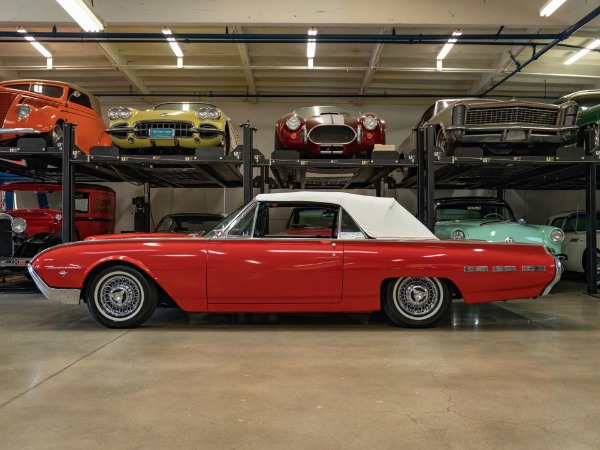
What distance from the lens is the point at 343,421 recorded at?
2287mm

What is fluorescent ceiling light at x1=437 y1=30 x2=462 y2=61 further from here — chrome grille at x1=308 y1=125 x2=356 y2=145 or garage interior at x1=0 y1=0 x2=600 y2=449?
chrome grille at x1=308 y1=125 x2=356 y2=145

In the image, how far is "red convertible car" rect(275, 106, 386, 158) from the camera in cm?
657

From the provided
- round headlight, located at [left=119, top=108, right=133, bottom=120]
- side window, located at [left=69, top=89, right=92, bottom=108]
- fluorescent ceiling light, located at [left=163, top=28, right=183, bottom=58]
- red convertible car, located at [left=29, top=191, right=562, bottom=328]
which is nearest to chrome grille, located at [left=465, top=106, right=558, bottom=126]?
red convertible car, located at [left=29, top=191, right=562, bottom=328]

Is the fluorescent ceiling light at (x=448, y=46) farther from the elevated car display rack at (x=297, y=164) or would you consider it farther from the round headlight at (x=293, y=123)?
the round headlight at (x=293, y=123)

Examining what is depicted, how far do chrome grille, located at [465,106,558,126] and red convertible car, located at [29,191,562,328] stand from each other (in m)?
2.56

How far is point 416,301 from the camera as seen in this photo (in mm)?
4441

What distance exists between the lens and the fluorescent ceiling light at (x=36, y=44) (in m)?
8.39

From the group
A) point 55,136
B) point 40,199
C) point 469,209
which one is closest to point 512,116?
point 469,209

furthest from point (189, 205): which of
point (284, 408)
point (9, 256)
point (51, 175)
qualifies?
point (284, 408)

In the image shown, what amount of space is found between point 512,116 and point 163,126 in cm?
493

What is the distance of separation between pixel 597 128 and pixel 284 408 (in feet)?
22.5

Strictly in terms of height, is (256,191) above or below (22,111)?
below

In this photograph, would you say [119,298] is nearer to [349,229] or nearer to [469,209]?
[349,229]

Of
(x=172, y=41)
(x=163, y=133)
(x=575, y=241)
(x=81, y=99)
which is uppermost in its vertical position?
(x=172, y=41)
